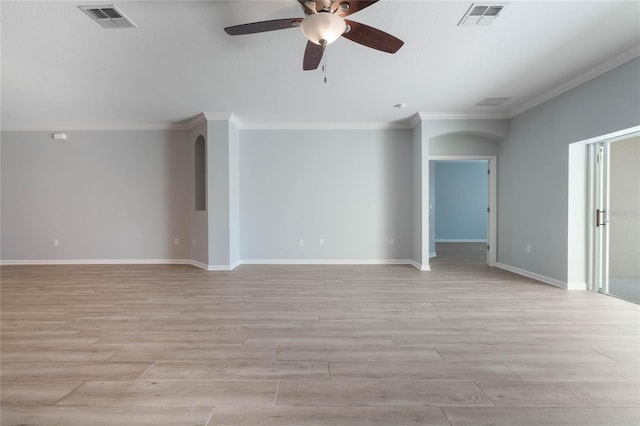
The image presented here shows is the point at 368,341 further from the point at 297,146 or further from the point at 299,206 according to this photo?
the point at 297,146

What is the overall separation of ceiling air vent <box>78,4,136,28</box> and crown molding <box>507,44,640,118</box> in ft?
16.0

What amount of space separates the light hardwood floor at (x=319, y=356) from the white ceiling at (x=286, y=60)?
2684mm

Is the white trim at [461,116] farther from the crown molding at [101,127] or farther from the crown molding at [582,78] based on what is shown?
the crown molding at [101,127]

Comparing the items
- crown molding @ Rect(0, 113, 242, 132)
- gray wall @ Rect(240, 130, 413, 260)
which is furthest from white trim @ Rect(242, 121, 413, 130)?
crown molding @ Rect(0, 113, 242, 132)

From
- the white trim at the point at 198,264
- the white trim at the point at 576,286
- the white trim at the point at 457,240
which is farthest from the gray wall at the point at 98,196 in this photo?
the white trim at the point at 457,240

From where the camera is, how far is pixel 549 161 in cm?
397

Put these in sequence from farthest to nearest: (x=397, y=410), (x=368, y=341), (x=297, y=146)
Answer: (x=297, y=146) → (x=368, y=341) → (x=397, y=410)

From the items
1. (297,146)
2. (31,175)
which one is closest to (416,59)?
(297,146)

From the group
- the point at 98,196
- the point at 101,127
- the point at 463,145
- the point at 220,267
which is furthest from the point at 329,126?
the point at 98,196

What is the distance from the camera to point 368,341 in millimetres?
2201

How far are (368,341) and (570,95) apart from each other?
13.5 feet

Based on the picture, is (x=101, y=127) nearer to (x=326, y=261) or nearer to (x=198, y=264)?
(x=198, y=264)

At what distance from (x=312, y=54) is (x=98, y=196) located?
5.38 metres

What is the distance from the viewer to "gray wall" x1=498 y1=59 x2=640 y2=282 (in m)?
3.05
